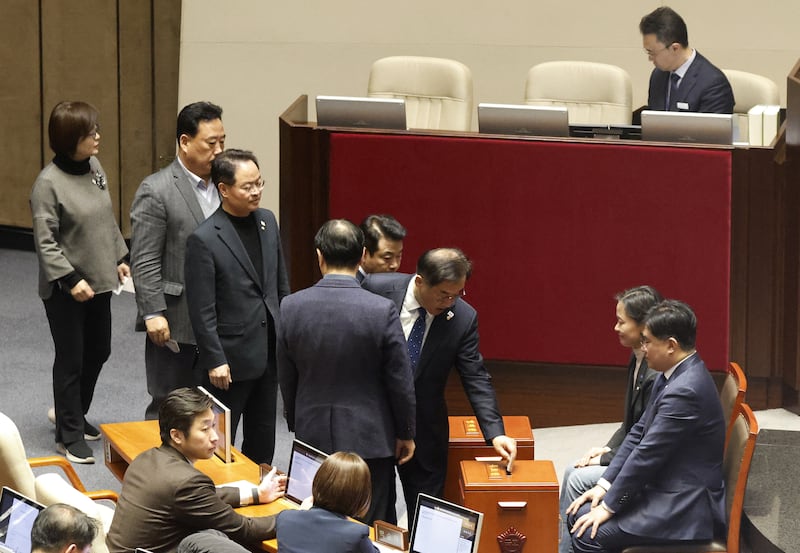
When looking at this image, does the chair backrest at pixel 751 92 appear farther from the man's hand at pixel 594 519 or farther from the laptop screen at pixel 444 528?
the laptop screen at pixel 444 528

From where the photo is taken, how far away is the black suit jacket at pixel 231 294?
177 inches

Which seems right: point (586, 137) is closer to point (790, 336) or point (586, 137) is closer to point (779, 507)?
point (790, 336)

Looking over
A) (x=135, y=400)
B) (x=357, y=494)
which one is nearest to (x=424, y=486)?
(x=357, y=494)

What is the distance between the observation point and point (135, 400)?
6.23m

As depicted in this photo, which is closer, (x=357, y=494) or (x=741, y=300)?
(x=357, y=494)

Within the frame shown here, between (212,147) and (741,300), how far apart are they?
2407 millimetres

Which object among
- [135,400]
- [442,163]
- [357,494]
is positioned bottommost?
[135,400]

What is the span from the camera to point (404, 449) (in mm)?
4137

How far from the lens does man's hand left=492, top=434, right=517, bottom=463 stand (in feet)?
13.5

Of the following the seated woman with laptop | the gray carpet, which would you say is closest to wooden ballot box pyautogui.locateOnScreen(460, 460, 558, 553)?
the seated woman with laptop

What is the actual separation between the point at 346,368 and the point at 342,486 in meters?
0.69

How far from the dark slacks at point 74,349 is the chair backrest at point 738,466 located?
108 inches

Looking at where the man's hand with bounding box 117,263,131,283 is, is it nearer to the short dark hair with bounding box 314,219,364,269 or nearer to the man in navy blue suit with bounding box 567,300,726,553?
the short dark hair with bounding box 314,219,364,269

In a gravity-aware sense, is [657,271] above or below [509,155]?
below
